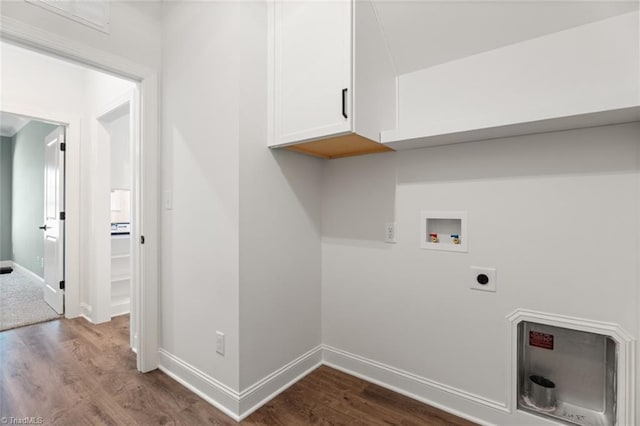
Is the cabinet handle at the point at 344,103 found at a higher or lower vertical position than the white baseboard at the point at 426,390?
higher

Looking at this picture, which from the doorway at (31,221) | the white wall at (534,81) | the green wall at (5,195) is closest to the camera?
the white wall at (534,81)

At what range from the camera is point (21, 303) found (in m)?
3.76

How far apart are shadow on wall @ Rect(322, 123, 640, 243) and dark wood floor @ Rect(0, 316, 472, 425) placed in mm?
1003

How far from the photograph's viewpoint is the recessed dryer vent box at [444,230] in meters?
1.75

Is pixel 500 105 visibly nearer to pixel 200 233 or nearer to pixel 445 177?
pixel 445 177

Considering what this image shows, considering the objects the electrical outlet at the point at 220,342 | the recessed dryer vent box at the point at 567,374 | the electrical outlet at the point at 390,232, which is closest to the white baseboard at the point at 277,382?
the electrical outlet at the point at 220,342

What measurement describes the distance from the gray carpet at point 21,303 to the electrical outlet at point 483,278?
4.19 meters

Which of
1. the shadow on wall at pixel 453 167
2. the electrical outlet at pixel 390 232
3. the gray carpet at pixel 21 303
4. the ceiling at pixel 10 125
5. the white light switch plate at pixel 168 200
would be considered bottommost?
the gray carpet at pixel 21 303

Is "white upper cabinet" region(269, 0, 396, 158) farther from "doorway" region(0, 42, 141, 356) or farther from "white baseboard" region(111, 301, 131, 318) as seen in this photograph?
"white baseboard" region(111, 301, 131, 318)

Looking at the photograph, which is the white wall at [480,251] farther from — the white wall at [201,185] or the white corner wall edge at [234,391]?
the white wall at [201,185]

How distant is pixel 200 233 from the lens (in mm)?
1924

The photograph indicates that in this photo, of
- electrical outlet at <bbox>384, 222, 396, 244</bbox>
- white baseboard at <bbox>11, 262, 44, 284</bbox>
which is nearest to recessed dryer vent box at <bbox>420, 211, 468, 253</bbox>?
electrical outlet at <bbox>384, 222, 396, 244</bbox>

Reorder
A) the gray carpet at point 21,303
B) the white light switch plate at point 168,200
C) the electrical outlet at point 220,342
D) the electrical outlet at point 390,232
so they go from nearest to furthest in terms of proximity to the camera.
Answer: the electrical outlet at point 220,342, the electrical outlet at point 390,232, the white light switch plate at point 168,200, the gray carpet at point 21,303

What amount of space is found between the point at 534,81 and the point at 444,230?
90 cm
